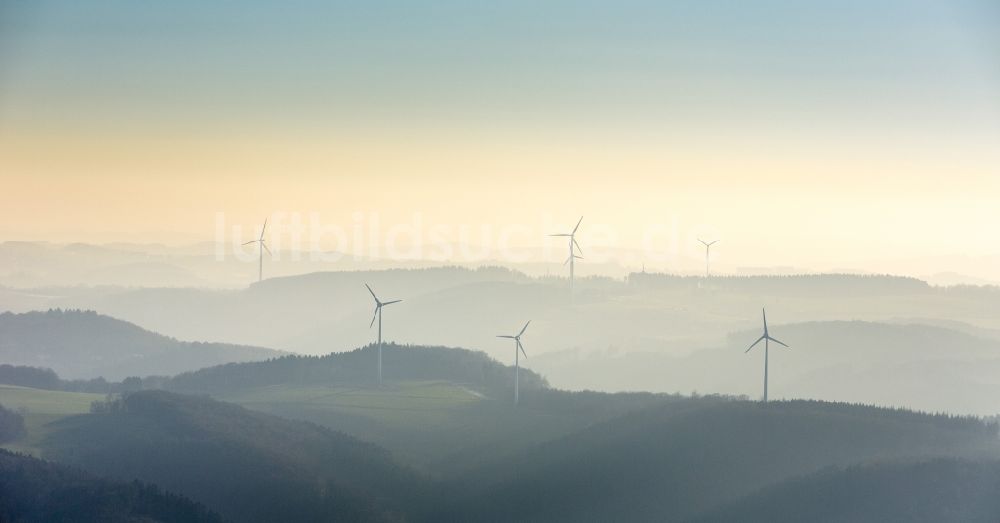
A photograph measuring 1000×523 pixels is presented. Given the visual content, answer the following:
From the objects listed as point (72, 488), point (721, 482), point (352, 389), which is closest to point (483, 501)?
point (721, 482)

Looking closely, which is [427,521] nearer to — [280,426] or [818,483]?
[280,426]

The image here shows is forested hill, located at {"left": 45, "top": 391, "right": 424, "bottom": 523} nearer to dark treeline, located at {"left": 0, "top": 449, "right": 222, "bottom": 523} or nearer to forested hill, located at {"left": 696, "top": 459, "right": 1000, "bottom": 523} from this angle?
dark treeline, located at {"left": 0, "top": 449, "right": 222, "bottom": 523}

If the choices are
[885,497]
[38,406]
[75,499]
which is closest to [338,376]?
[38,406]

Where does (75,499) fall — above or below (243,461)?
above

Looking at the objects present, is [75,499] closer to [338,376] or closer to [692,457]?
A: [692,457]

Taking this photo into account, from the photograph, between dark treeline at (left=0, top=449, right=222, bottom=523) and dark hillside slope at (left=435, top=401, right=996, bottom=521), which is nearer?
dark treeline at (left=0, top=449, right=222, bottom=523)

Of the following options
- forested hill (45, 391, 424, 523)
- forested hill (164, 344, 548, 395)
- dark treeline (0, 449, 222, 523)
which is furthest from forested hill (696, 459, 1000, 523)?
forested hill (164, 344, 548, 395)
